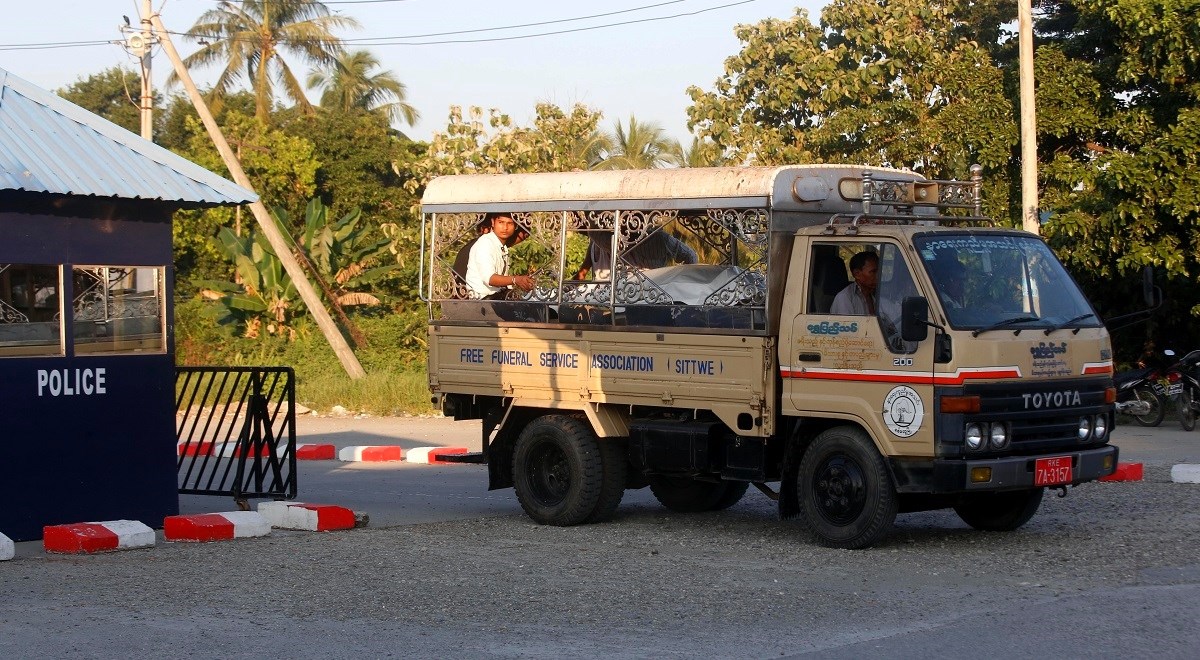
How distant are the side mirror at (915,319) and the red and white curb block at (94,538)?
561cm

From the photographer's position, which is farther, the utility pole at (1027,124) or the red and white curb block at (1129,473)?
the utility pole at (1027,124)

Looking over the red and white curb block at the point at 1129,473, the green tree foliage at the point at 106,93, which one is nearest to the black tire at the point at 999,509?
the red and white curb block at the point at 1129,473

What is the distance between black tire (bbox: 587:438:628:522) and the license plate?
11.3 feet

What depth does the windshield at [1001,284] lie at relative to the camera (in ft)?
31.1

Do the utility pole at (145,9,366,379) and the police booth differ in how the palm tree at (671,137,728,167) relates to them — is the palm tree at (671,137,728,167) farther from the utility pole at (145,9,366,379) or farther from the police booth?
the police booth

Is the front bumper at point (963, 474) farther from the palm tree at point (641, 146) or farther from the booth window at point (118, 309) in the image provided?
the palm tree at point (641, 146)

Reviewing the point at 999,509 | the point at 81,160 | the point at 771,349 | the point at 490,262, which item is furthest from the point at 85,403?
the point at 999,509

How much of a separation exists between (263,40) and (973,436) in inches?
1487

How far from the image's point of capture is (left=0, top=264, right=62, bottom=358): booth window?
10508mm

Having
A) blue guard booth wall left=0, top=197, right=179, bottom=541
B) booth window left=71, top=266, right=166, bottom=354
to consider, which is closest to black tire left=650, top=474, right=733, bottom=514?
blue guard booth wall left=0, top=197, right=179, bottom=541

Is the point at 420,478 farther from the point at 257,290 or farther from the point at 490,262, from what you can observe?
the point at 257,290

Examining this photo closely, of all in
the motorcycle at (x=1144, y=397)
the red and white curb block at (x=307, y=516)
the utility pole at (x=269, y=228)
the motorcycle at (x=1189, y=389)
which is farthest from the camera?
the utility pole at (x=269, y=228)

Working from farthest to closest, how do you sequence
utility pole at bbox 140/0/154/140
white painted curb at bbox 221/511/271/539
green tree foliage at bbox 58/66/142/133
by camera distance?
1. green tree foliage at bbox 58/66/142/133
2. utility pole at bbox 140/0/154/140
3. white painted curb at bbox 221/511/271/539

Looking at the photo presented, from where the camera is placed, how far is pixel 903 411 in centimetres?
943
